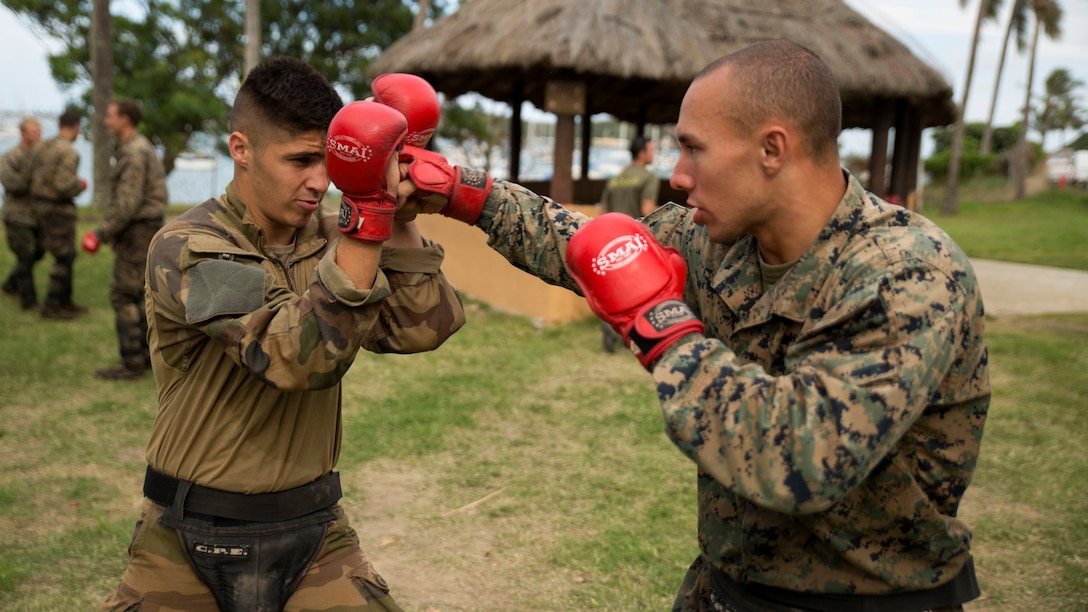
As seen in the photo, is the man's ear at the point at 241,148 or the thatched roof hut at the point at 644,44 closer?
the man's ear at the point at 241,148

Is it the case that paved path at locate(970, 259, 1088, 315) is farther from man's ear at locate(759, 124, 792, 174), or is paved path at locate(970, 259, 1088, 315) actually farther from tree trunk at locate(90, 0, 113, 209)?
tree trunk at locate(90, 0, 113, 209)

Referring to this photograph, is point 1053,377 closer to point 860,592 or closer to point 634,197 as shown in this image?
point 634,197

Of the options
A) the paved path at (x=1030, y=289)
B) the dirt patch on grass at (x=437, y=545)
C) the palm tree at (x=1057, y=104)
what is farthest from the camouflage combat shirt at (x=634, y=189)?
the palm tree at (x=1057, y=104)

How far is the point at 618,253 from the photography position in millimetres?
1815

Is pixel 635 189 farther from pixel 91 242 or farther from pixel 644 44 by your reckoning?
pixel 91 242

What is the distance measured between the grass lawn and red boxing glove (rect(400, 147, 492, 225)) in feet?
6.90

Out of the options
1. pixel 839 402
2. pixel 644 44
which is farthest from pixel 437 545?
pixel 644 44

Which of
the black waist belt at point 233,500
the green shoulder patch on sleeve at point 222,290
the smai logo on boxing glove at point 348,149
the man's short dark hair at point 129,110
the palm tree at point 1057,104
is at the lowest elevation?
the palm tree at point 1057,104

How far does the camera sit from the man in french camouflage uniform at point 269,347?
2.00 m

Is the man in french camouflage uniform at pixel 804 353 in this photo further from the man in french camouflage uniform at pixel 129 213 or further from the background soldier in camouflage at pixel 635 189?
the background soldier in camouflage at pixel 635 189

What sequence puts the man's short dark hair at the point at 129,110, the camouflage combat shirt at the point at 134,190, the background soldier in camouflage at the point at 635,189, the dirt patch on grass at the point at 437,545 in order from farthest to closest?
the background soldier in camouflage at the point at 635,189 → the man's short dark hair at the point at 129,110 → the camouflage combat shirt at the point at 134,190 → the dirt patch on grass at the point at 437,545

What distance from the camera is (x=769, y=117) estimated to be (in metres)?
1.80

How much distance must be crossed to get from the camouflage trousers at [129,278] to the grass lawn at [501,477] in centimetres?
42

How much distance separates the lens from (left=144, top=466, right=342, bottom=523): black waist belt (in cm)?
225
